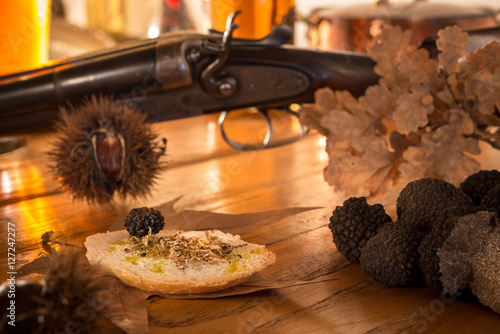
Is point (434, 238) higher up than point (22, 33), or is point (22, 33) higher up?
point (22, 33)

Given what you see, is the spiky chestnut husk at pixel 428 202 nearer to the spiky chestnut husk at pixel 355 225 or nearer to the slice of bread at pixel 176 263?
the spiky chestnut husk at pixel 355 225

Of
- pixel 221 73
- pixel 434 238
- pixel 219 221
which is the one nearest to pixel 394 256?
pixel 434 238

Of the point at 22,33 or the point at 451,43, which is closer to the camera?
the point at 451,43

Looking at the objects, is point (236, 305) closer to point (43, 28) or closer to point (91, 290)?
point (91, 290)

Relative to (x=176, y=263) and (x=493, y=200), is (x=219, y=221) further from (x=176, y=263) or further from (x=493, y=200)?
(x=493, y=200)

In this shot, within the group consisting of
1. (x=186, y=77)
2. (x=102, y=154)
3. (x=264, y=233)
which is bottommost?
(x=264, y=233)

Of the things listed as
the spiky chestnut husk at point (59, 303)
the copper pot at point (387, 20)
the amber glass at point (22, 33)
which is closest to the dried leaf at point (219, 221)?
the spiky chestnut husk at point (59, 303)

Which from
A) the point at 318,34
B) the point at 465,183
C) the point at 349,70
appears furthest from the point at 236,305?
the point at 318,34

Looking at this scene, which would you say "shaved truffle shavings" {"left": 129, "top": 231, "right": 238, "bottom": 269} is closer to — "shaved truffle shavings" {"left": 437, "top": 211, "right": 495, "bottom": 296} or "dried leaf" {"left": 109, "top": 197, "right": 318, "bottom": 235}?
"dried leaf" {"left": 109, "top": 197, "right": 318, "bottom": 235}
